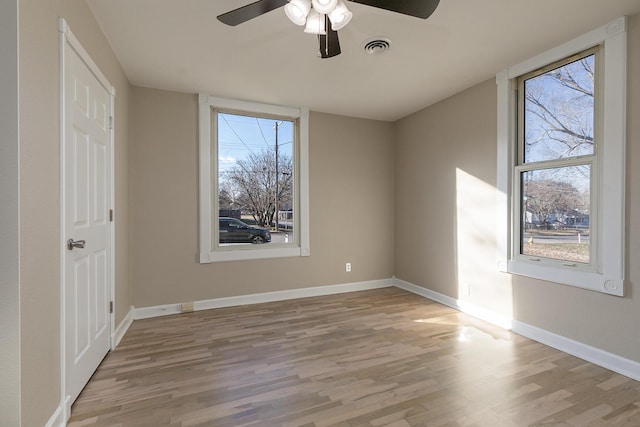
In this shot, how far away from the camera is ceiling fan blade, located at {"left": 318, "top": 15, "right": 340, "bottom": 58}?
6.15 feet

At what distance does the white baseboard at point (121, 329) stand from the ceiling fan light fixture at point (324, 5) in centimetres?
289

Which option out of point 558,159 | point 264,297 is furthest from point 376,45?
point 264,297

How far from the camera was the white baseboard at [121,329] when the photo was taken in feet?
8.57

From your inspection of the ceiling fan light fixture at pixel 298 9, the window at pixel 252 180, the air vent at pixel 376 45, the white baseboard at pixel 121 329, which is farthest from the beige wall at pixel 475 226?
the white baseboard at pixel 121 329

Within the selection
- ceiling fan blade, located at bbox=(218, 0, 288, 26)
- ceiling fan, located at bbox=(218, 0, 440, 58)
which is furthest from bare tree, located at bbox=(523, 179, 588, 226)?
ceiling fan blade, located at bbox=(218, 0, 288, 26)

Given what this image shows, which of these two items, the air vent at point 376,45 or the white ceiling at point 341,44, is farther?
the air vent at point 376,45

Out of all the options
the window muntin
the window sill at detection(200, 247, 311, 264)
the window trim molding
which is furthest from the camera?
the window muntin

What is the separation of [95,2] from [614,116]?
3.72 metres

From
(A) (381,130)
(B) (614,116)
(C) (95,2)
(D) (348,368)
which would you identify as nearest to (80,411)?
(D) (348,368)

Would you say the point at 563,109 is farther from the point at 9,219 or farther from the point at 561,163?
the point at 9,219

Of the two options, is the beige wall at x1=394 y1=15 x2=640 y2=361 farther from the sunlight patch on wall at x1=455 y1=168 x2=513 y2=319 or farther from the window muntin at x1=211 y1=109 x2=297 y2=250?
the window muntin at x1=211 y1=109 x2=297 y2=250

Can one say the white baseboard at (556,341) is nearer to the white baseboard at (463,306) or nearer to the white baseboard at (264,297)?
the white baseboard at (463,306)

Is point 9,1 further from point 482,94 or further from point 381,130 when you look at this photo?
point 381,130

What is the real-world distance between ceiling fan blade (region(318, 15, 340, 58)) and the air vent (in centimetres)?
63
